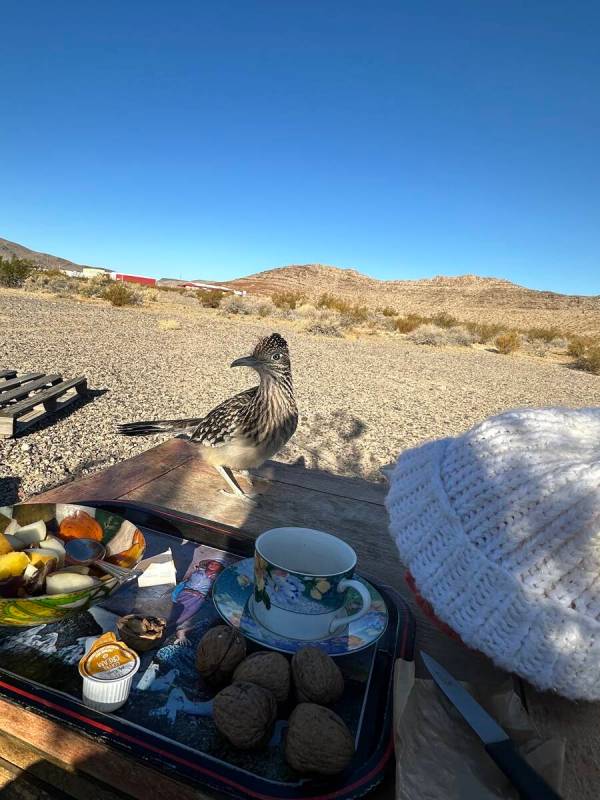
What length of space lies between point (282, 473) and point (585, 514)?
1719 millimetres

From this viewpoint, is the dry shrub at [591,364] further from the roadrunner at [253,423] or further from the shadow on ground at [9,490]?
the shadow on ground at [9,490]

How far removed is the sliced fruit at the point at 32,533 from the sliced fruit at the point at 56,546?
2 centimetres

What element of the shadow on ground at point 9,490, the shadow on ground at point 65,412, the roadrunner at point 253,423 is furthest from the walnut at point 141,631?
the shadow on ground at point 65,412

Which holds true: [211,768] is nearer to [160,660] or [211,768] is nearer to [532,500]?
[160,660]

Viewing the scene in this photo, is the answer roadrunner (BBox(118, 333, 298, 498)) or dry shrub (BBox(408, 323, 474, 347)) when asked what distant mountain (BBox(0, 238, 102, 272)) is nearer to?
dry shrub (BBox(408, 323, 474, 347))

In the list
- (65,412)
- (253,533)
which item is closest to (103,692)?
(253,533)

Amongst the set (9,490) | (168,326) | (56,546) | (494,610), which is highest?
(494,610)

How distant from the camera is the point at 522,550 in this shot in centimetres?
87

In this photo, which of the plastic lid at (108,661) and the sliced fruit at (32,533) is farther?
the sliced fruit at (32,533)

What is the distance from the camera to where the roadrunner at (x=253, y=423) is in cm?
240

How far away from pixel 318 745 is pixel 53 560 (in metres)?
0.69

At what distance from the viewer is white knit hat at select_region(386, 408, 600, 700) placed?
846mm

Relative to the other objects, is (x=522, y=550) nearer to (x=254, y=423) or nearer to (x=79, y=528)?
(x=79, y=528)

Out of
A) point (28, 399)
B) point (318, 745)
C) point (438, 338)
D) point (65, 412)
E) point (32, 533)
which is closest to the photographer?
point (318, 745)
